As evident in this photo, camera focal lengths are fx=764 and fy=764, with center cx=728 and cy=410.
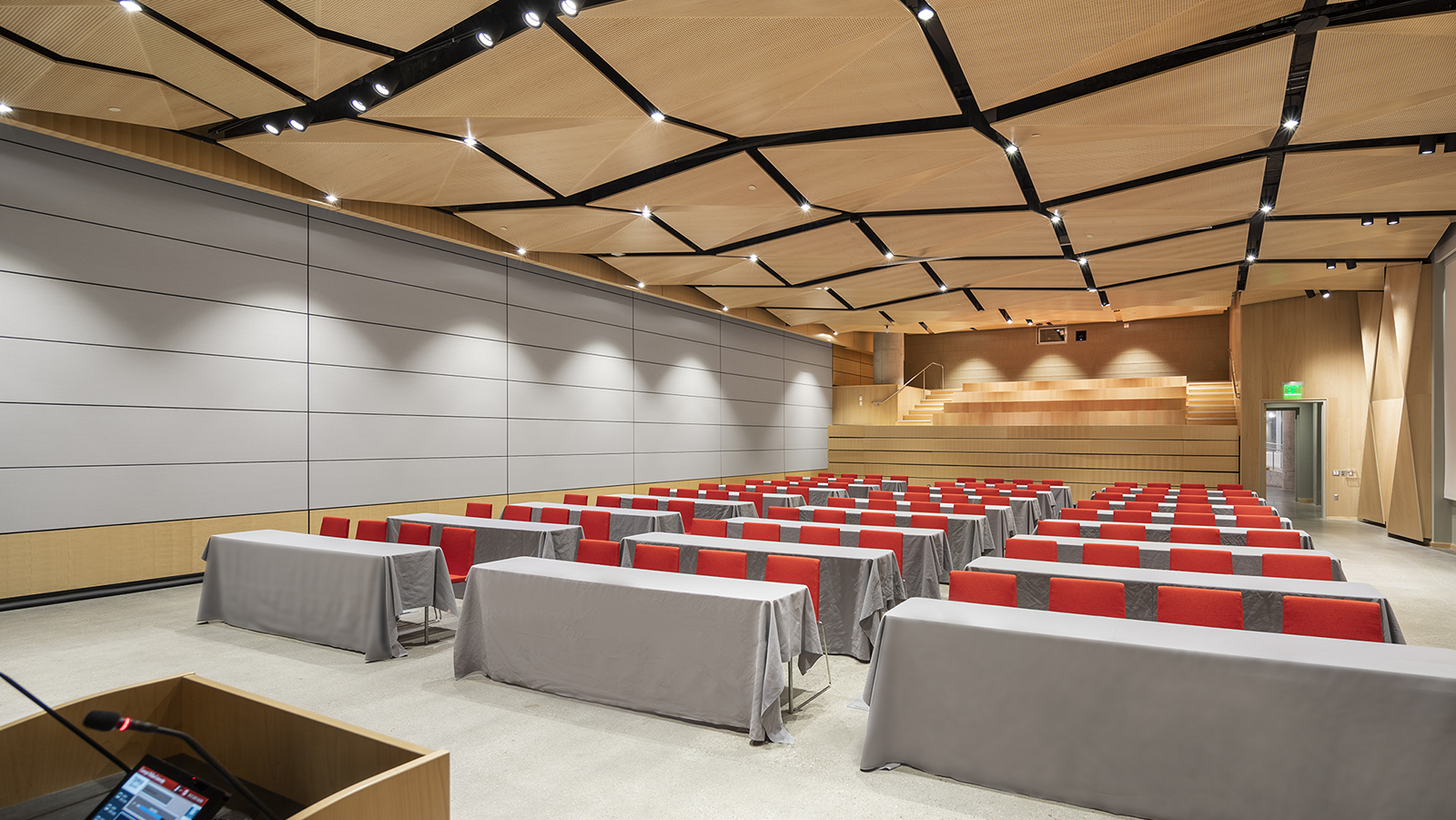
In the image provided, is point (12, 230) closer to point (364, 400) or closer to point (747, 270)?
point (364, 400)

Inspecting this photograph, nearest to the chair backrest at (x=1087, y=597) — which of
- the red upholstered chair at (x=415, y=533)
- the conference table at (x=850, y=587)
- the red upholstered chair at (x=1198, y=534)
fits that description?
the conference table at (x=850, y=587)

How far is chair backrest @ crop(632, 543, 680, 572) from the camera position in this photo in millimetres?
5484

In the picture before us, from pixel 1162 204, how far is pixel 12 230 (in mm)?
12421

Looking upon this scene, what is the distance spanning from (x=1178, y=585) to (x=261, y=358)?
9677 mm

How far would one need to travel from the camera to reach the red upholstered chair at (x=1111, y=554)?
599cm

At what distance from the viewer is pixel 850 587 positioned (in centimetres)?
573

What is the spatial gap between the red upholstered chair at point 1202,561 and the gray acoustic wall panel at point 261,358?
942 cm

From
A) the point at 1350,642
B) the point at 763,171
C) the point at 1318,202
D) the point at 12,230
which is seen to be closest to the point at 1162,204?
the point at 1318,202

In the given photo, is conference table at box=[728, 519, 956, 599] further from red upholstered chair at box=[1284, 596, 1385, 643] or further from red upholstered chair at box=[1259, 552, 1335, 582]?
red upholstered chair at box=[1284, 596, 1385, 643]

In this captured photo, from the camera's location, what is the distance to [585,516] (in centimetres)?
893

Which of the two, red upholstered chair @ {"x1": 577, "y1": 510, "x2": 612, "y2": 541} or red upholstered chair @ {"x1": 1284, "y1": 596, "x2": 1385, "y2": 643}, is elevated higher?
red upholstered chair @ {"x1": 1284, "y1": 596, "x2": 1385, "y2": 643}

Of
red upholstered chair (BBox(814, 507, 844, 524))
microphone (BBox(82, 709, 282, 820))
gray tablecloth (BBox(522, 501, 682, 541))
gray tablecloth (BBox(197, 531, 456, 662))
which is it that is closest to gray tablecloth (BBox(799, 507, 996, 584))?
red upholstered chair (BBox(814, 507, 844, 524))

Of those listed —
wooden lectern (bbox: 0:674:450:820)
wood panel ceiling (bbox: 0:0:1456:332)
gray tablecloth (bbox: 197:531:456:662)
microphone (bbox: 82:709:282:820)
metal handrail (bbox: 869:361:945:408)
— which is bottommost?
gray tablecloth (bbox: 197:531:456:662)

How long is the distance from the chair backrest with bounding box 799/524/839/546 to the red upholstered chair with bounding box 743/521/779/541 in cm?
30
